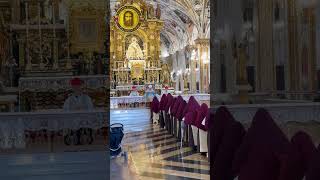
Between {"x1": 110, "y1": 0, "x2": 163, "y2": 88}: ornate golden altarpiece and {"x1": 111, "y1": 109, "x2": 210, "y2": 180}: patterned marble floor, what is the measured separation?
50.9 ft

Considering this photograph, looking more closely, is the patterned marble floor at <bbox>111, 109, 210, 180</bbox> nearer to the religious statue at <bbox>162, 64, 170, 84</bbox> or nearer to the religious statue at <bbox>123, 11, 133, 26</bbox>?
the religious statue at <bbox>123, 11, 133, 26</bbox>

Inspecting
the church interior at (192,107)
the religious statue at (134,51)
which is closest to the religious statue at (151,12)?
the religious statue at (134,51)

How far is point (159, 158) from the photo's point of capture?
854 cm

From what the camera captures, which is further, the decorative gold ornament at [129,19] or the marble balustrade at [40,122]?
the decorative gold ornament at [129,19]

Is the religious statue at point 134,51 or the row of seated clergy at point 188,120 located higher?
the religious statue at point 134,51

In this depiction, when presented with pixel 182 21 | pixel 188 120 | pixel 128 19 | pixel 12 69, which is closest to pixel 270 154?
pixel 12 69

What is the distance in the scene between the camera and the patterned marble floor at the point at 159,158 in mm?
6918

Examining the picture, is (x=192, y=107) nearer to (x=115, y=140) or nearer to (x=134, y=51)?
(x=115, y=140)

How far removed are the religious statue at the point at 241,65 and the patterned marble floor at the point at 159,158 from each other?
373 centimetres

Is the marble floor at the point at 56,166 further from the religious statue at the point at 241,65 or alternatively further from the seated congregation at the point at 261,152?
the religious statue at the point at 241,65

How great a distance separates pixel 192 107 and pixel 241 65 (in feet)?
21.0

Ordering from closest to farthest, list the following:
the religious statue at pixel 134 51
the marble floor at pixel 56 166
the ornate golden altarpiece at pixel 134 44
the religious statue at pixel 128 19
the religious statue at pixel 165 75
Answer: the marble floor at pixel 56 166 < the religious statue at pixel 128 19 < the ornate golden altarpiece at pixel 134 44 < the religious statue at pixel 165 75 < the religious statue at pixel 134 51

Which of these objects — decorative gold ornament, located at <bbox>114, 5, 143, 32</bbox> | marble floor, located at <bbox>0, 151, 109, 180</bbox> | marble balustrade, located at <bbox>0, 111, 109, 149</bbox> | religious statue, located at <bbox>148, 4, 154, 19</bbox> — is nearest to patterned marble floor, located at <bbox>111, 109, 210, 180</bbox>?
marble floor, located at <bbox>0, 151, 109, 180</bbox>

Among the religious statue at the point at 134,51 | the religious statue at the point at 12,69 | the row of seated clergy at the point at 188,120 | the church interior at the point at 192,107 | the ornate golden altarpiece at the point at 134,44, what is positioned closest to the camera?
the church interior at the point at 192,107
